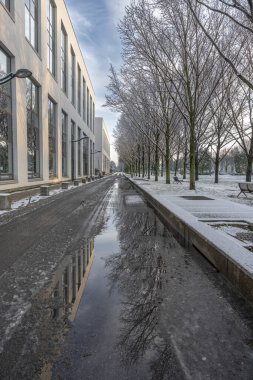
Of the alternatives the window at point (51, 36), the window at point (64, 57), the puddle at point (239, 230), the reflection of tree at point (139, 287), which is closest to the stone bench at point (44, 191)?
the reflection of tree at point (139, 287)

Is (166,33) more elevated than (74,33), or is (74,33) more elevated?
(74,33)

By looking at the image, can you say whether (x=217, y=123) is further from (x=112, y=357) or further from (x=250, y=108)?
(x=112, y=357)

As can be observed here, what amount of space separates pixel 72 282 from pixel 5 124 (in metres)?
12.5

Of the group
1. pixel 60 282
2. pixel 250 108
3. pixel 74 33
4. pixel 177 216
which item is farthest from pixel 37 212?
pixel 74 33

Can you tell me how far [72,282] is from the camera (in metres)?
4.26

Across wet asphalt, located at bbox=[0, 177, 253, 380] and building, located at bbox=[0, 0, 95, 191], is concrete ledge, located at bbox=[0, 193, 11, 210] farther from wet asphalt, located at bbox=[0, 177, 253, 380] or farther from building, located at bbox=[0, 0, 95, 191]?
wet asphalt, located at bbox=[0, 177, 253, 380]

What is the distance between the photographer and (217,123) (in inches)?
1177

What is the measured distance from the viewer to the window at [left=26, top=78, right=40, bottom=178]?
18.5 metres

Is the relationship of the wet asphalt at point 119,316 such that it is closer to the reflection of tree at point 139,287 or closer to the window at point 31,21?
the reflection of tree at point 139,287

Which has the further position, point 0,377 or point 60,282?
point 60,282

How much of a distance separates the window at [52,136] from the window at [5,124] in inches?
377

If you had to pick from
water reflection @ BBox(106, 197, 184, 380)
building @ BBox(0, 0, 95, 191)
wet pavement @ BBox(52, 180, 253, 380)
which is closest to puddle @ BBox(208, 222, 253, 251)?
wet pavement @ BBox(52, 180, 253, 380)

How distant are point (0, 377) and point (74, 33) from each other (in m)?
43.3

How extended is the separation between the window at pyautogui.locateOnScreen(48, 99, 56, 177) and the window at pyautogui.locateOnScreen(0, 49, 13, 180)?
9583 millimetres
